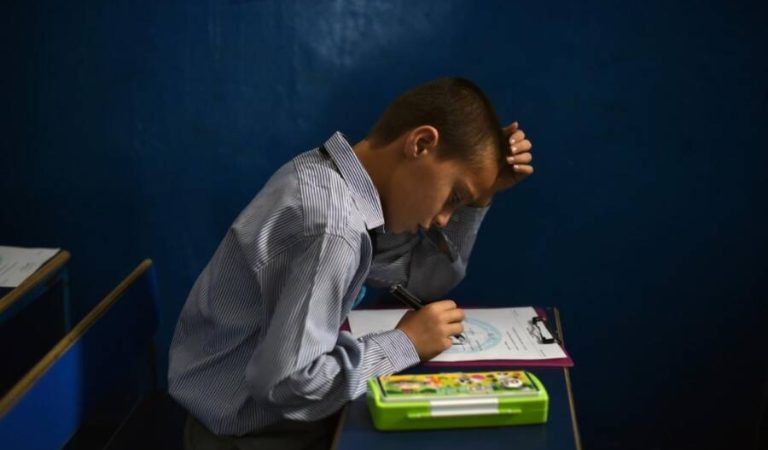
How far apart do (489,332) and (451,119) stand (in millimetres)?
420

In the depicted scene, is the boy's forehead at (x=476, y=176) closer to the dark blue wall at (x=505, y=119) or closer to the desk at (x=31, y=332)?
the dark blue wall at (x=505, y=119)

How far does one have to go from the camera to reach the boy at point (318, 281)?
45.3 inches

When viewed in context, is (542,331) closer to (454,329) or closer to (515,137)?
(454,329)

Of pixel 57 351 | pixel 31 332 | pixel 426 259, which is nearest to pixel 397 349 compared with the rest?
pixel 426 259

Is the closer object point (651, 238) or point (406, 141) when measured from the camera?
point (406, 141)

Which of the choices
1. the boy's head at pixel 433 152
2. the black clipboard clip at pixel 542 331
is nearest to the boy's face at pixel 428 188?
the boy's head at pixel 433 152

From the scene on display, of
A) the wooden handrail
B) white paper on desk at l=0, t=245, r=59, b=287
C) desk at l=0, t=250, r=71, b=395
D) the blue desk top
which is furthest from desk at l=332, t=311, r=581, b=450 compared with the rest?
desk at l=0, t=250, r=71, b=395

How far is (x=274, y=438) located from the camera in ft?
4.40

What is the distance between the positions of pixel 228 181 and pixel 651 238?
1.08m

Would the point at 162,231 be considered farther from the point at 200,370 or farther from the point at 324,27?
the point at 200,370

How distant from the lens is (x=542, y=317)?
1.57m

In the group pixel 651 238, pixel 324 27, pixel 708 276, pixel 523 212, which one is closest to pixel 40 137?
pixel 324 27

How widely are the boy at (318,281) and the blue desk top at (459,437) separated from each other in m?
0.06

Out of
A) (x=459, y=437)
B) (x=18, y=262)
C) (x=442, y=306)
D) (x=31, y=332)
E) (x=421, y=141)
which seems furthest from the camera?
(x=31, y=332)
